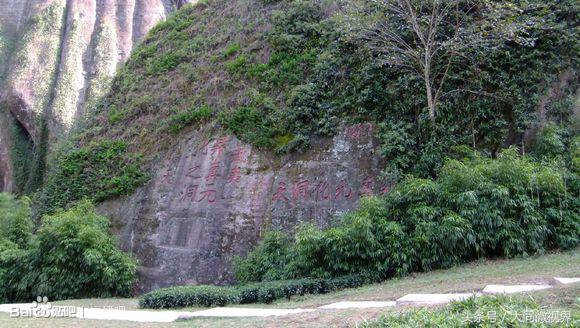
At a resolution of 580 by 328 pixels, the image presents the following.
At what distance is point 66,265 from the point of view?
29.4 ft

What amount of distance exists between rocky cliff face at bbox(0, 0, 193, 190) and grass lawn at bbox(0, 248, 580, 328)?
1812 cm

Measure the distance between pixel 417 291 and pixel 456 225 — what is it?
171cm

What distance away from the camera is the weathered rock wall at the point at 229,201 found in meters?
9.34

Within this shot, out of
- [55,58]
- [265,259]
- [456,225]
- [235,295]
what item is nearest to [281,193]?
[265,259]

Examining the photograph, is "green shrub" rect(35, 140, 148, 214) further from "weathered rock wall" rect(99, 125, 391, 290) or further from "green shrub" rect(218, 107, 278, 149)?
"green shrub" rect(218, 107, 278, 149)

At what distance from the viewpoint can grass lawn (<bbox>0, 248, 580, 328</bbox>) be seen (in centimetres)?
386

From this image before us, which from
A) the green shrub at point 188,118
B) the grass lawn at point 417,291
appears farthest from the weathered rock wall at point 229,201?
the grass lawn at point 417,291

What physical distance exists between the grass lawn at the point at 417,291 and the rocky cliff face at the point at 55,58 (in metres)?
18.1

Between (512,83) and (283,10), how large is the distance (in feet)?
21.7

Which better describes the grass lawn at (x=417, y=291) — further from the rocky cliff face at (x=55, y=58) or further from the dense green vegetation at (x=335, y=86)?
the rocky cliff face at (x=55, y=58)

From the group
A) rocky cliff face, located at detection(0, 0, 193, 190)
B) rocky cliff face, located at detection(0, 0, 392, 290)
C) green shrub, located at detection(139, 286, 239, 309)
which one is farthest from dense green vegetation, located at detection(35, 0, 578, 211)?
rocky cliff face, located at detection(0, 0, 193, 190)

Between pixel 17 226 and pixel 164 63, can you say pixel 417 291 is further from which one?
pixel 164 63

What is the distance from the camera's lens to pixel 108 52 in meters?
25.8

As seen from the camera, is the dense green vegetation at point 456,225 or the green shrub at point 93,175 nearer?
the dense green vegetation at point 456,225
